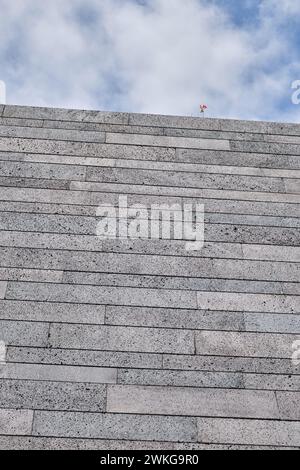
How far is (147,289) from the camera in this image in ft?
17.0

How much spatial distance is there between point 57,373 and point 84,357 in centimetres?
31

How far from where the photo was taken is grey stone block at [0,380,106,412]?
4324 millimetres

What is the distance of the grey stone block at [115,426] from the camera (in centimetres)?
420

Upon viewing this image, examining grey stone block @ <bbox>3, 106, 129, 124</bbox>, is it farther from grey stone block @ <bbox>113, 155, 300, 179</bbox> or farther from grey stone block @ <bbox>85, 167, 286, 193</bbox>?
grey stone block @ <bbox>85, 167, 286, 193</bbox>

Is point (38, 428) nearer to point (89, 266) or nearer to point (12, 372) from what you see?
point (12, 372)

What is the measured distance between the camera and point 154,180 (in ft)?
20.4

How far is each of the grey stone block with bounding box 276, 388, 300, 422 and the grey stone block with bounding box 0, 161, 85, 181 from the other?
145 inches

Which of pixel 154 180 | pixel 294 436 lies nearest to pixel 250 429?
pixel 294 436

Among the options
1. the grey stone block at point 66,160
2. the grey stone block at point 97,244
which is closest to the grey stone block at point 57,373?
the grey stone block at point 97,244

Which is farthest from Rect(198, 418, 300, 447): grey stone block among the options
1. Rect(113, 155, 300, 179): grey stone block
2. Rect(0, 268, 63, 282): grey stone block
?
Rect(113, 155, 300, 179): grey stone block

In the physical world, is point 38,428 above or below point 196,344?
below

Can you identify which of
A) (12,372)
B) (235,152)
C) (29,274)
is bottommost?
(12,372)

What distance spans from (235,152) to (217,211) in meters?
1.18
